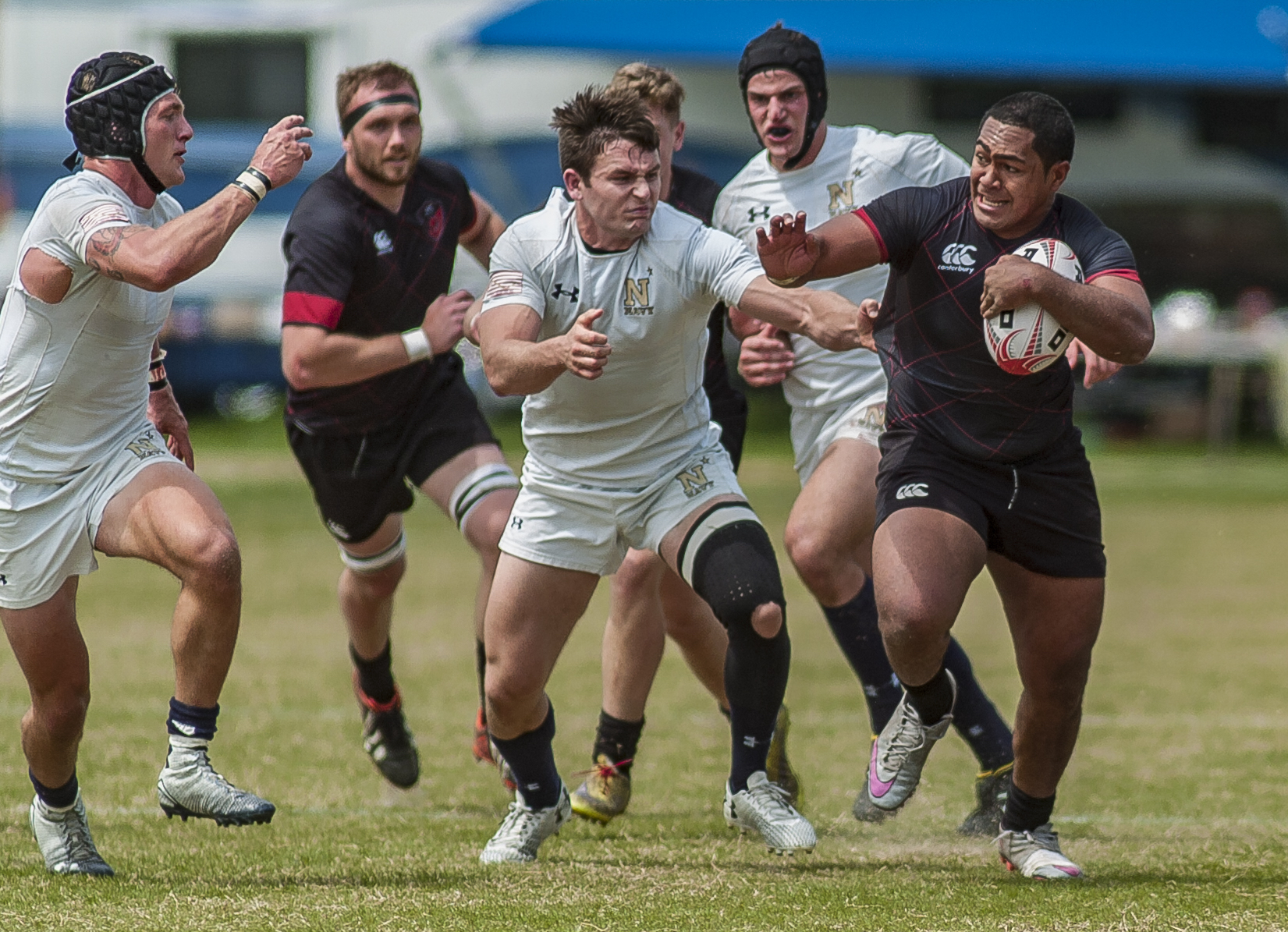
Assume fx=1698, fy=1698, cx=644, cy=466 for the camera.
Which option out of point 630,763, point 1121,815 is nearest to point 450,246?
point 630,763

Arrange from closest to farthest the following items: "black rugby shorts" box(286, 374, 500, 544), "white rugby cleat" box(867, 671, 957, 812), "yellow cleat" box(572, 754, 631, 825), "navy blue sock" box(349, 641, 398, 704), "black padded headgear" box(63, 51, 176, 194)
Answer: "black padded headgear" box(63, 51, 176, 194)
"white rugby cleat" box(867, 671, 957, 812)
"yellow cleat" box(572, 754, 631, 825)
"black rugby shorts" box(286, 374, 500, 544)
"navy blue sock" box(349, 641, 398, 704)

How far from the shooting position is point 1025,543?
4.97m

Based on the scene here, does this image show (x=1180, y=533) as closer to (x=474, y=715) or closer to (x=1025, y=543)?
(x=474, y=715)

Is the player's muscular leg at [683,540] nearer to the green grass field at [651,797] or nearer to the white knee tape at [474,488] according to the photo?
the green grass field at [651,797]

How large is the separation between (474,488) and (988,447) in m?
2.27

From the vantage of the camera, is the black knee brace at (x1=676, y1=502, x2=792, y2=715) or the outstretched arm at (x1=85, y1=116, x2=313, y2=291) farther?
the black knee brace at (x1=676, y1=502, x2=792, y2=715)

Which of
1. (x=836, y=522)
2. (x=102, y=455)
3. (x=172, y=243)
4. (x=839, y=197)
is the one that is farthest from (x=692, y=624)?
(x=172, y=243)

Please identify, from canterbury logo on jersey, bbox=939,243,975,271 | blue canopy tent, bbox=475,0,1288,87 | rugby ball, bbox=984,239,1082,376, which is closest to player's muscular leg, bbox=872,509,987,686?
rugby ball, bbox=984,239,1082,376

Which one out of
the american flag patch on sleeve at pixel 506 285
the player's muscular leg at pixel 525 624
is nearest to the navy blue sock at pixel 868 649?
the player's muscular leg at pixel 525 624

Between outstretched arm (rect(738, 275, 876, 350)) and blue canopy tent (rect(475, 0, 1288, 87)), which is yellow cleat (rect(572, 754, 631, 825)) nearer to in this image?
outstretched arm (rect(738, 275, 876, 350))

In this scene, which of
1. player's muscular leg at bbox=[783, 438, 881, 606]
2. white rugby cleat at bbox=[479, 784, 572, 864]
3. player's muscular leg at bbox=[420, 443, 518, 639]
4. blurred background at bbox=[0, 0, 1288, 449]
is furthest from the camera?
blurred background at bbox=[0, 0, 1288, 449]

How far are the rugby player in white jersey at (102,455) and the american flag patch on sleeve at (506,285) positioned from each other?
2.27 ft

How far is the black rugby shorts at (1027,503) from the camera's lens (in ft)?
16.3

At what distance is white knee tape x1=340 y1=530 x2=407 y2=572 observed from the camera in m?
7.05
